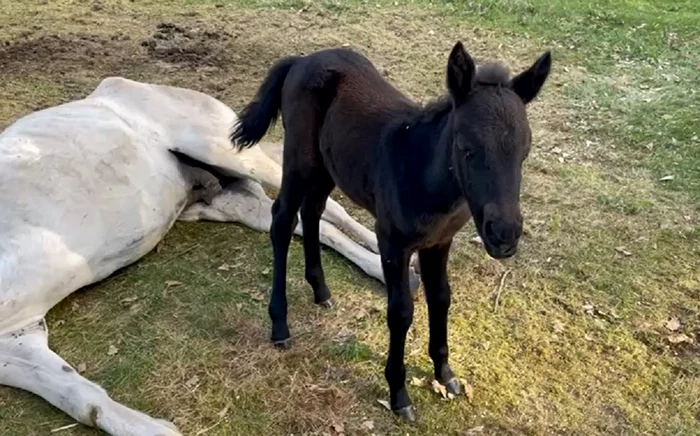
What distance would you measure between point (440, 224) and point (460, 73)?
1.96 feet

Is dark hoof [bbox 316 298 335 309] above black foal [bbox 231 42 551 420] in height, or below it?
below

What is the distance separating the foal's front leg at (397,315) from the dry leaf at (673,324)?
138cm

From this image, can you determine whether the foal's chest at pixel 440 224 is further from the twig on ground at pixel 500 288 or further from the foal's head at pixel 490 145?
the twig on ground at pixel 500 288

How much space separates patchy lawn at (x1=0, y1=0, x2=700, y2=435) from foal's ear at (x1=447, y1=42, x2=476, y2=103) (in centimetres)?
140

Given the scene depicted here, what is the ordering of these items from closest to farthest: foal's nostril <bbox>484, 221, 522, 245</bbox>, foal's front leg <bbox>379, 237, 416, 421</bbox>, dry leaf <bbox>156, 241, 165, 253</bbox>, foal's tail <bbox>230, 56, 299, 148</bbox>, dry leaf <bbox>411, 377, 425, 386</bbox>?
1. foal's nostril <bbox>484, 221, 522, 245</bbox>
2. foal's front leg <bbox>379, 237, 416, 421</bbox>
3. dry leaf <bbox>411, 377, 425, 386</bbox>
4. foal's tail <bbox>230, 56, 299, 148</bbox>
5. dry leaf <bbox>156, 241, 165, 253</bbox>

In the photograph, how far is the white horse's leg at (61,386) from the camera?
3092mm

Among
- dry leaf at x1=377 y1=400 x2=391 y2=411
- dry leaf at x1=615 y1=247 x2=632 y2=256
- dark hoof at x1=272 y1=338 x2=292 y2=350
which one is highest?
dry leaf at x1=615 y1=247 x2=632 y2=256

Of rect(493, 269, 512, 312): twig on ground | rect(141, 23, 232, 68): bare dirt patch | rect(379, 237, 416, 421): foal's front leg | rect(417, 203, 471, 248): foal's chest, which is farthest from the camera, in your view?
rect(141, 23, 232, 68): bare dirt patch

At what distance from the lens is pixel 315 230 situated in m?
3.70

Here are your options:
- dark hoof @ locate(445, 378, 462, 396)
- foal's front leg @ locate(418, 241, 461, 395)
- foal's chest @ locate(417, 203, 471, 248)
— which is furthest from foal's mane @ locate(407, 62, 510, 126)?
dark hoof @ locate(445, 378, 462, 396)

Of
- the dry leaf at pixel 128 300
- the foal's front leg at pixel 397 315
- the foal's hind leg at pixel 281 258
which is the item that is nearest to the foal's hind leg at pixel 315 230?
the foal's hind leg at pixel 281 258

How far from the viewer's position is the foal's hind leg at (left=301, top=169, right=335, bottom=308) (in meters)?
3.53

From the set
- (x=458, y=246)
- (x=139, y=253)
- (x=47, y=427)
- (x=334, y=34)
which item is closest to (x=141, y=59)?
(x=334, y=34)

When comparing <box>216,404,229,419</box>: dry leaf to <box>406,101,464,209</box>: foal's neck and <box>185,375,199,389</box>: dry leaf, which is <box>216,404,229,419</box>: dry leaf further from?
<box>406,101,464,209</box>: foal's neck
